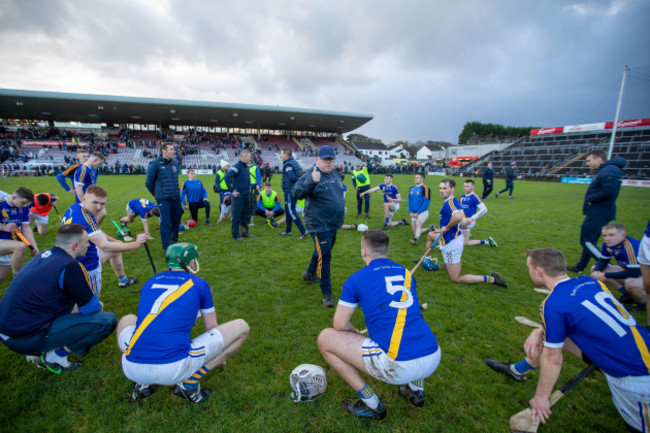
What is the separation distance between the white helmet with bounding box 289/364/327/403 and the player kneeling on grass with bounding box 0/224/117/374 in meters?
2.17

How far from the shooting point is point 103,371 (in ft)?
9.54

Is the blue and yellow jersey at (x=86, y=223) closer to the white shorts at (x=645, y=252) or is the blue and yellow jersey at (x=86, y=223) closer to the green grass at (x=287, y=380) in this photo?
the green grass at (x=287, y=380)

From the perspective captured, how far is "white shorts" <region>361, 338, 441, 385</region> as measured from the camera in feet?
7.17

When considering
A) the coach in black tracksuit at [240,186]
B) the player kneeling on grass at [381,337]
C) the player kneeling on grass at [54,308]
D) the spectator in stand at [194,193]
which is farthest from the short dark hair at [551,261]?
the spectator in stand at [194,193]

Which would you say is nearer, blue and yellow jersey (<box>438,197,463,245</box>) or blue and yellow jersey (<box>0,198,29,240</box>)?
blue and yellow jersey (<box>0,198,29,240</box>)

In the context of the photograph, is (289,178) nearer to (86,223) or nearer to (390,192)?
(390,192)

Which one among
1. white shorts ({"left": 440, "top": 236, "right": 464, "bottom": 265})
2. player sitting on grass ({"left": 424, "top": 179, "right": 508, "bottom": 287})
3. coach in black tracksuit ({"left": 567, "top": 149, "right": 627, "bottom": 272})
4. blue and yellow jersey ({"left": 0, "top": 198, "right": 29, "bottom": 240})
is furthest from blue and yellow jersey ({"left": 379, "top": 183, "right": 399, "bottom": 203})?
blue and yellow jersey ({"left": 0, "top": 198, "right": 29, "bottom": 240})

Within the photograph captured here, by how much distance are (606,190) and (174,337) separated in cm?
713

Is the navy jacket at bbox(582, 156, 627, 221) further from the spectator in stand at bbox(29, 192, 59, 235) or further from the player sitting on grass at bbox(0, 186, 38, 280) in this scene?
the spectator in stand at bbox(29, 192, 59, 235)

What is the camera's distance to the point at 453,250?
16.2ft

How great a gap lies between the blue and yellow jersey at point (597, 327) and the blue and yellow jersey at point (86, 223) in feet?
17.4

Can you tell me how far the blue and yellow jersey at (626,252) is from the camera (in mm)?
4188

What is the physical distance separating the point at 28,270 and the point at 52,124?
55.6 meters

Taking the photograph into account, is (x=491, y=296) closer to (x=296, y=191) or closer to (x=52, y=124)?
(x=296, y=191)
